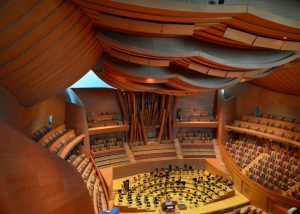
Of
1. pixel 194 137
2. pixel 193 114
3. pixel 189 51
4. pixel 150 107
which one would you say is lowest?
pixel 194 137

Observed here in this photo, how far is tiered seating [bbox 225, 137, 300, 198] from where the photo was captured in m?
13.7

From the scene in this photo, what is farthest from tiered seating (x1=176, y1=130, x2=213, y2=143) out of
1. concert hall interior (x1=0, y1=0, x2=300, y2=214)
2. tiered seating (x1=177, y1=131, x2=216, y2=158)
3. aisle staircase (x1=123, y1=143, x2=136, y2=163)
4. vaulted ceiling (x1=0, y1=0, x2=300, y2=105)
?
vaulted ceiling (x1=0, y1=0, x2=300, y2=105)

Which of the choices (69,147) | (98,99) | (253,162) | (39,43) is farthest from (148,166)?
(39,43)

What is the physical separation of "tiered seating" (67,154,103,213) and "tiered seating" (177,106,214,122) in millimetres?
7284

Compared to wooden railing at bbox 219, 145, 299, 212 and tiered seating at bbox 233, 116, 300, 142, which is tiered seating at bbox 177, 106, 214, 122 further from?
wooden railing at bbox 219, 145, 299, 212

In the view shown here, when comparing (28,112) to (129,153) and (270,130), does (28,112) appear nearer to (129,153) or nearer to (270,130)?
(129,153)

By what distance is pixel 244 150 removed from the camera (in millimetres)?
17938

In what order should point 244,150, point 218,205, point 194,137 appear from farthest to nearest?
1. point 194,137
2. point 244,150
3. point 218,205

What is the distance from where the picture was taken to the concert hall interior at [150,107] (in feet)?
17.4

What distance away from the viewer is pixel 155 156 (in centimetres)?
1853

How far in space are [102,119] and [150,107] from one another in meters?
3.23

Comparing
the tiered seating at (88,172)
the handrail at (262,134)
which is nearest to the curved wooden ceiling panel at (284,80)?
the handrail at (262,134)

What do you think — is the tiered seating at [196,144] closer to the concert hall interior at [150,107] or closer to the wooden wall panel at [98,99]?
the concert hall interior at [150,107]

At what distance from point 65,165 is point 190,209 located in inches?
369
